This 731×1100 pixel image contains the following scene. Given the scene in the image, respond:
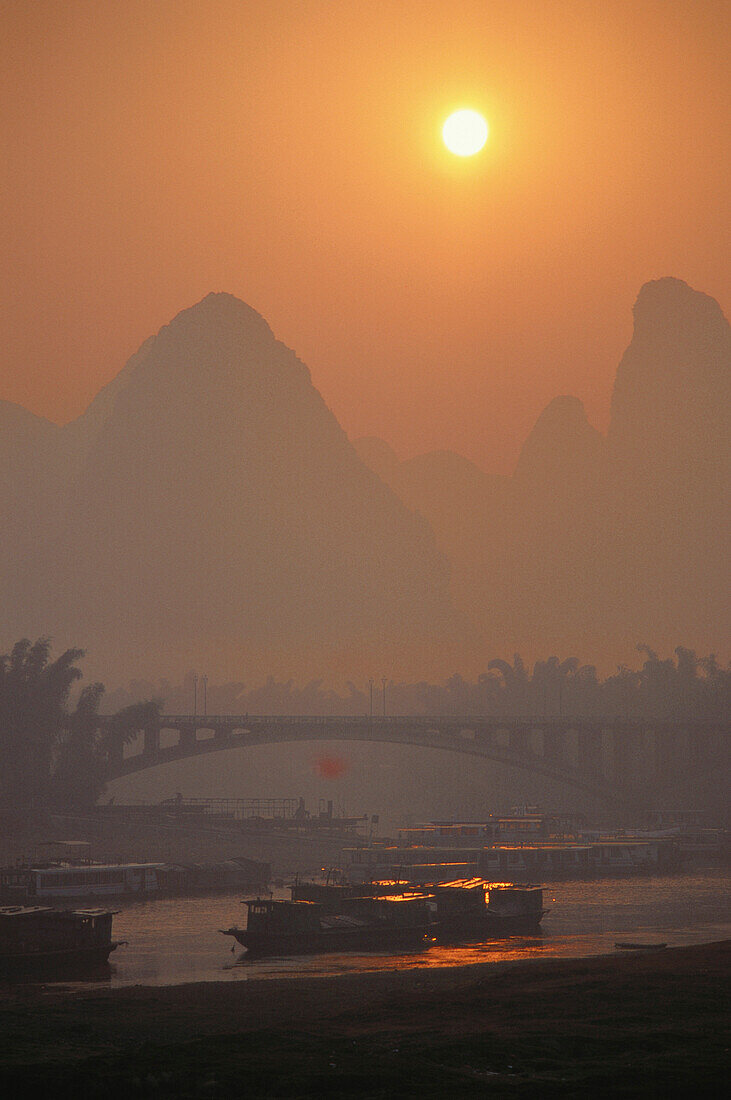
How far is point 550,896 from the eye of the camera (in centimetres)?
12506

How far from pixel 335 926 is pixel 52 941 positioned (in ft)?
62.5

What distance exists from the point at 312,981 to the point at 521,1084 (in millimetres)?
32566

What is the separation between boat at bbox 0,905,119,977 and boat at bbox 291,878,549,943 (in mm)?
17810

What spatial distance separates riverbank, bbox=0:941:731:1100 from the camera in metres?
44.9

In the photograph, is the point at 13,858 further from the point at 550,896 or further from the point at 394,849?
the point at 550,896

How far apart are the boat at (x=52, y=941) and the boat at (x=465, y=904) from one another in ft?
58.4

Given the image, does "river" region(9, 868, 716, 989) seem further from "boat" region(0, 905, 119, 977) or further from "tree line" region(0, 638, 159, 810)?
"tree line" region(0, 638, 159, 810)

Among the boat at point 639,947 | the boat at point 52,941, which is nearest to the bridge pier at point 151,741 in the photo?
the boat at point 52,941

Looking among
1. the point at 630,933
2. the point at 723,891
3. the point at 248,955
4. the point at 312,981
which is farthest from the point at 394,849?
the point at 312,981

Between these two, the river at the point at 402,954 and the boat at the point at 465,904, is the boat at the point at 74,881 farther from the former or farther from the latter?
the boat at the point at 465,904

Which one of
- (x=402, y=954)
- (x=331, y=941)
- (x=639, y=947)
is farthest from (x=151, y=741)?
(x=639, y=947)

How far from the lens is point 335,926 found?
298 feet

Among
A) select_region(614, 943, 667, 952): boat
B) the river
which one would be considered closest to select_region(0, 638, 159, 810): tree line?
the river

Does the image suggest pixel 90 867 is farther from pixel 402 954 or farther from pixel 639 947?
pixel 639 947
